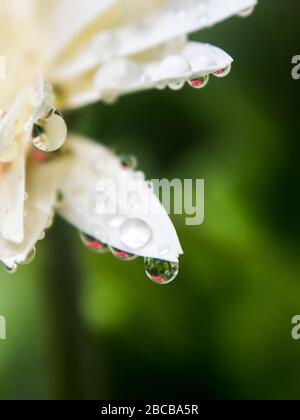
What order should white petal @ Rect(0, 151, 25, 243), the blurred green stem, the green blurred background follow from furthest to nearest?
the green blurred background → the blurred green stem → white petal @ Rect(0, 151, 25, 243)

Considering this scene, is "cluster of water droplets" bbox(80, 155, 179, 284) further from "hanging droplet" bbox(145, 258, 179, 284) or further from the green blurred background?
the green blurred background

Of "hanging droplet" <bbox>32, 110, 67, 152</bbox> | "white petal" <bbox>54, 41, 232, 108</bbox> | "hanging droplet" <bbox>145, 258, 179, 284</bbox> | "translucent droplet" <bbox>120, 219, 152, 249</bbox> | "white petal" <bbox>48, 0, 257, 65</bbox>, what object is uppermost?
"white petal" <bbox>48, 0, 257, 65</bbox>

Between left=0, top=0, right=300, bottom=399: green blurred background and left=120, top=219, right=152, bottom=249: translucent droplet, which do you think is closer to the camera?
left=120, top=219, right=152, bottom=249: translucent droplet

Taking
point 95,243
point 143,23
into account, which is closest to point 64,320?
point 95,243

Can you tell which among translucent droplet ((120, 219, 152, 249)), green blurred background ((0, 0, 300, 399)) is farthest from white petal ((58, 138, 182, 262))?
green blurred background ((0, 0, 300, 399))

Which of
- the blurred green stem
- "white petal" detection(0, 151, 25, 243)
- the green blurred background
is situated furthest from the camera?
the green blurred background

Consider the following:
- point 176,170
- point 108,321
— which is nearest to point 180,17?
point 176,170

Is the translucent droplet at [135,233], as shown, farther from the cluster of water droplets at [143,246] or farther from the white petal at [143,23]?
the white petal at [143,23]

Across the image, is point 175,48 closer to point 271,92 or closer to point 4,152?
point 4,152

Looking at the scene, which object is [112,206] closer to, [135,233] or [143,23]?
[135,233]
